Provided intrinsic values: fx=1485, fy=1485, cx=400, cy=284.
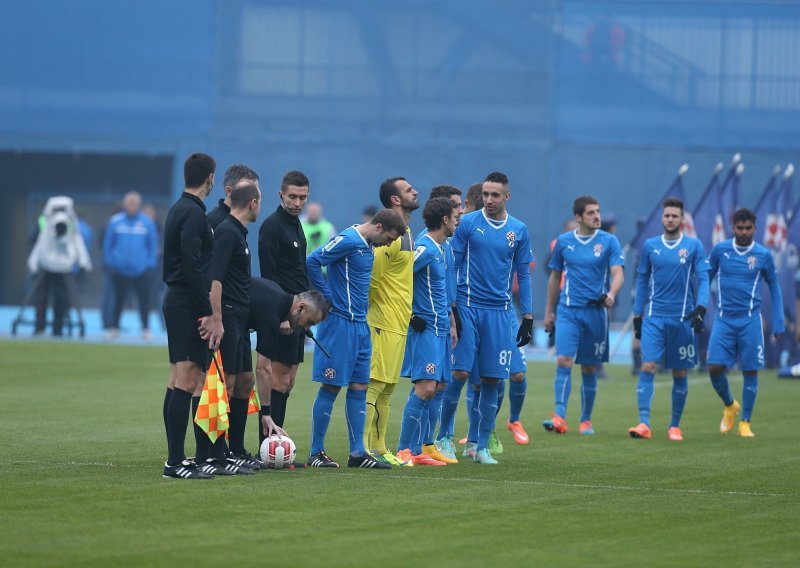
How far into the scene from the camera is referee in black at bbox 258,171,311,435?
10.1 m

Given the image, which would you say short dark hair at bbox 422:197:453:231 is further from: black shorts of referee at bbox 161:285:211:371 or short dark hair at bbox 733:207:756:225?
short dark hair at bbox 733:207:756:225

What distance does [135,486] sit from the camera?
346 inches

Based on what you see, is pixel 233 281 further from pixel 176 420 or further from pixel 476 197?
pixel 476 197

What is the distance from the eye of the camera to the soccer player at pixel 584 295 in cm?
1373

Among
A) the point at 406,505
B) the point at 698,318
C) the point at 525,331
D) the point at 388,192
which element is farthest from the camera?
the point at 698,318

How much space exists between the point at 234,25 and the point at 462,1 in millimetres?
5046

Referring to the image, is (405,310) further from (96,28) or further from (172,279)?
(96,28)

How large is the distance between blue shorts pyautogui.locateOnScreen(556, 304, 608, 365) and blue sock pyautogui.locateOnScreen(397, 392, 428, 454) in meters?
3.31

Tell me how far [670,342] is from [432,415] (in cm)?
334

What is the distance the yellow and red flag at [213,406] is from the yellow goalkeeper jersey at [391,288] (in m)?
1.46

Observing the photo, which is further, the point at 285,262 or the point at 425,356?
the point at 425,356

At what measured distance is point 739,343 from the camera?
14.0 meters

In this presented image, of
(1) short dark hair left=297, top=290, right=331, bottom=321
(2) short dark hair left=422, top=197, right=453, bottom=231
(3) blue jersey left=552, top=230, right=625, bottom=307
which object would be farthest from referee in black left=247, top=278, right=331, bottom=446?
(3) blue jersey left=552, top=230, right=625, bottom=307

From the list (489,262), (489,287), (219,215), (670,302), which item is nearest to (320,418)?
(219,215)
